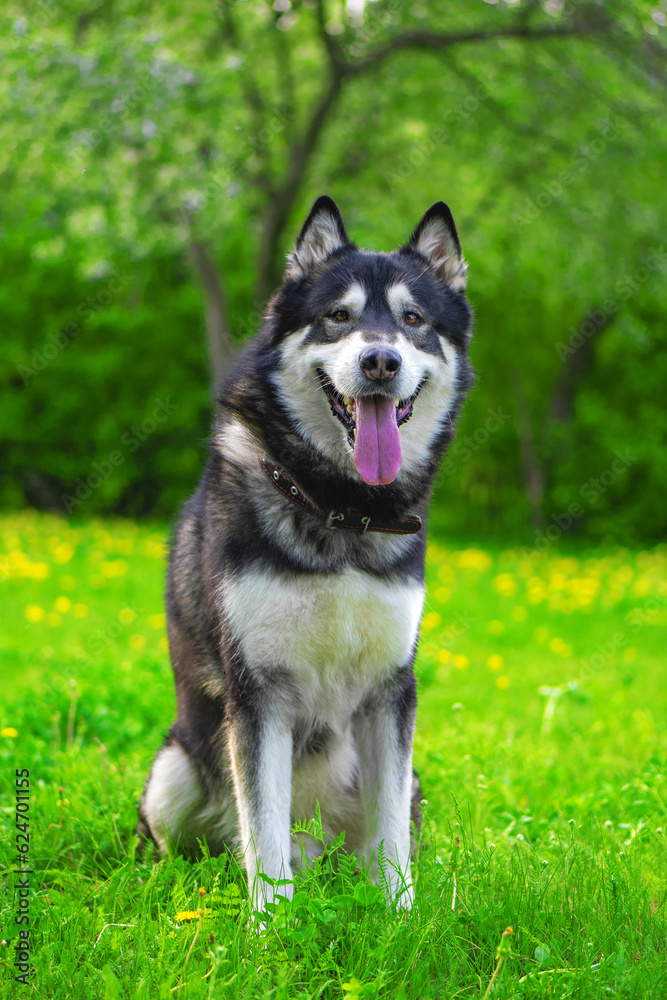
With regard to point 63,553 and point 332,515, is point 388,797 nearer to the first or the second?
point 332,515

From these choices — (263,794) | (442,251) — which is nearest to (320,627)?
(263,794)

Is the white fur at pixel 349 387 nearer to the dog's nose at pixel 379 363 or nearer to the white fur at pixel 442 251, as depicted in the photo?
the dog's nose at pixel 379 363

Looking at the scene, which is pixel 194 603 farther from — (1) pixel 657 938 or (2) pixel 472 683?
(2) pixel 472 683

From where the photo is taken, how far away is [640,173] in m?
10.9

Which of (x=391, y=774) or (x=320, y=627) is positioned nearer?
(x=320, y=627)

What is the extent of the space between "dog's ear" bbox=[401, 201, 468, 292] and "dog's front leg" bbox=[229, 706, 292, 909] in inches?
65.7

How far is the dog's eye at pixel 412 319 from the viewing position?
2.84 meters

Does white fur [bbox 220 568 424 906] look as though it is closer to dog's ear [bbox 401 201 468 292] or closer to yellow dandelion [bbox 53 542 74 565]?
dog's ear [bbox 401 201 468 292]

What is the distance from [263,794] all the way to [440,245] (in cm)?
196

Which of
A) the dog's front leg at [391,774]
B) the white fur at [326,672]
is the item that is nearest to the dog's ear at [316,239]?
the white fur at [326,672]

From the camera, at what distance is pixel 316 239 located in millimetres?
2957

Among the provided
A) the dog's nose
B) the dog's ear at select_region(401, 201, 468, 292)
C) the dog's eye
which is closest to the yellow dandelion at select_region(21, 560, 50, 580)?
the dog's ear at select_region(401, 201, 468, 292)

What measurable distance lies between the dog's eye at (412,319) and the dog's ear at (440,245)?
0.31 m

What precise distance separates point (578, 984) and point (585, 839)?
1.12 meters
